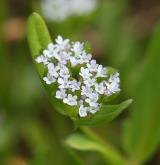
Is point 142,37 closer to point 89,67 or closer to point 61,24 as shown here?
point 61,24

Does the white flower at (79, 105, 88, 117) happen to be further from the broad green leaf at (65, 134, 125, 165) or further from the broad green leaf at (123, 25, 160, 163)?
the broad green leaf at (123, 25, 160, 163)

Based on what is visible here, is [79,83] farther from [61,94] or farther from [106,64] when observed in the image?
[106,64]

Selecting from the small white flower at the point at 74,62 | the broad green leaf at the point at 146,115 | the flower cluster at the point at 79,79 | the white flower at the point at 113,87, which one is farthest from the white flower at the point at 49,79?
the broad green leaf at the point at 146,115

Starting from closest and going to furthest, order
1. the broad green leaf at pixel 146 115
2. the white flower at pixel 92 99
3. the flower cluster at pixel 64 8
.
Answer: the white flower at pixel 92 99 → the broad green leaf at pixel 146 115 → the flower cluster at pixel 64 8

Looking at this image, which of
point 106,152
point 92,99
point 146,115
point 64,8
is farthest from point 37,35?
point 64,8

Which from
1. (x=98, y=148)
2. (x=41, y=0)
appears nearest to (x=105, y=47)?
(x=41, y=0)

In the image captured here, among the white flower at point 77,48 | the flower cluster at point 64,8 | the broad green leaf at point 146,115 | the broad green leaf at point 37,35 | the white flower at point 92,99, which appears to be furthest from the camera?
the flower cluster at point 64,8

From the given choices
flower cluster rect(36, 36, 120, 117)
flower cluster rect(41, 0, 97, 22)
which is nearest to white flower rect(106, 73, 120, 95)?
flower cluster rect(36, 36, 120, 117)

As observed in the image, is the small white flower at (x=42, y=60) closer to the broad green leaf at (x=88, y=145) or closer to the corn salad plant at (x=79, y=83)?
the corn salad plant at (x=79, y=83)
